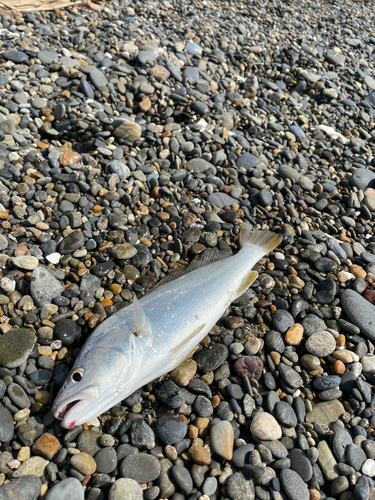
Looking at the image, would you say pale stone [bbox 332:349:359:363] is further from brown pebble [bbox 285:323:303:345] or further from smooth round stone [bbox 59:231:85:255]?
smooth round stone [bbox 59:231:85:255]

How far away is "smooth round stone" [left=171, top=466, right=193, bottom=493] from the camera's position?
8.48ft

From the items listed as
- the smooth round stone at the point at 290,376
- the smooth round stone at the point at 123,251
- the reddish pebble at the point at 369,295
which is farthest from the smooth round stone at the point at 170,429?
the reddish pebble at the point at 369,295

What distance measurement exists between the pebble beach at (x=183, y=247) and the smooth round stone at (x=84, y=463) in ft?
0.09

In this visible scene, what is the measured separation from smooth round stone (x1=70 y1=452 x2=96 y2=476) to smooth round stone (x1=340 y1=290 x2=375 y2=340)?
2.58 meters

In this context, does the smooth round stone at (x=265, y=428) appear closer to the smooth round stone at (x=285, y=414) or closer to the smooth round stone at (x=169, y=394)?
the smooth round stone at (x=285, y=414)

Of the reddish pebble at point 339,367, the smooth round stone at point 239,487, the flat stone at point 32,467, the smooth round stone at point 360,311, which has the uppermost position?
the smooth round stone at point 360,311

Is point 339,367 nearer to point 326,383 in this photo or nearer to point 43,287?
point 326,383

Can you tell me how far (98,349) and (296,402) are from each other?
1.64 m

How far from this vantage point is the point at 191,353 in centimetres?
319

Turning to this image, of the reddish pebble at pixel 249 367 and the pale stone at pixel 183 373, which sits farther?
the reddish pebble at pixel 249 367

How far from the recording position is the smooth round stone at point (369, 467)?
2770 millimetres

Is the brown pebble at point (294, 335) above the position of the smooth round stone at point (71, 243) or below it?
above

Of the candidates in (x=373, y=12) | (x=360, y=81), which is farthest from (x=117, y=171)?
(x=373, y=12)

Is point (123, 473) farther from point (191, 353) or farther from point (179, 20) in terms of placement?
point (179, 20)
